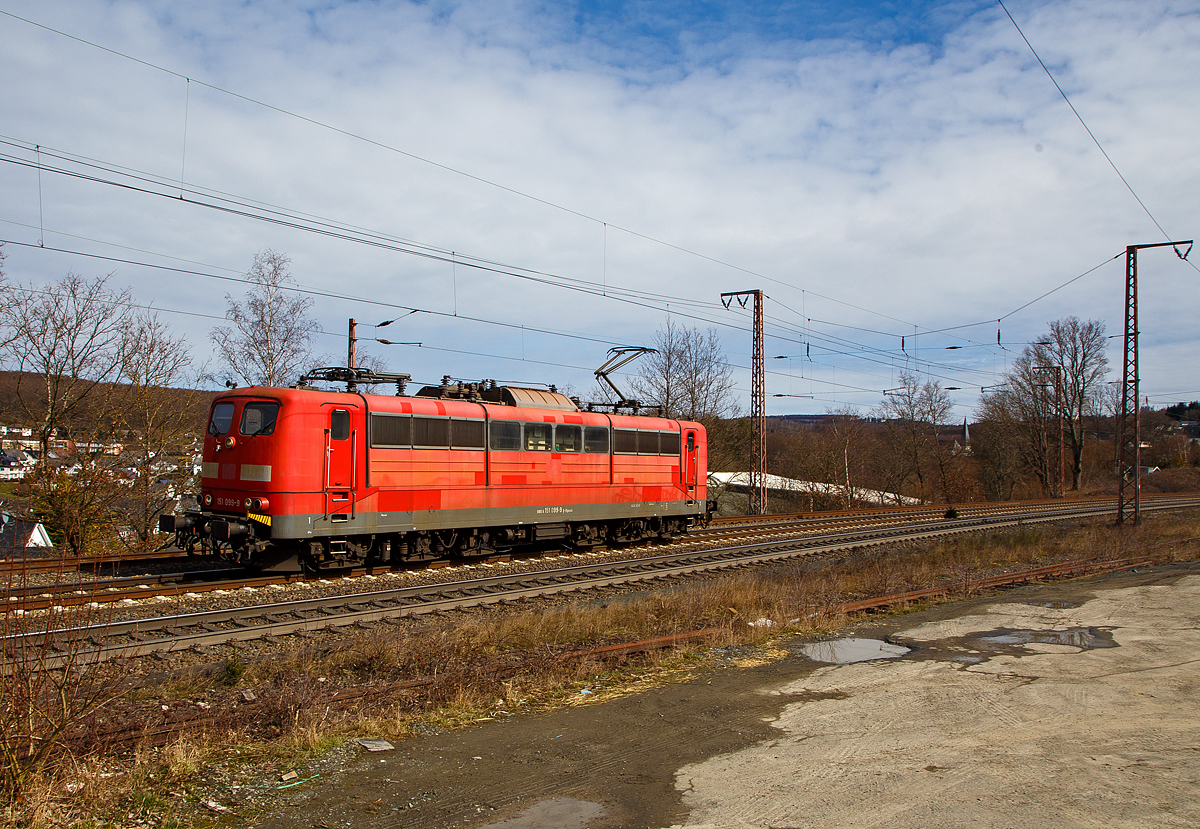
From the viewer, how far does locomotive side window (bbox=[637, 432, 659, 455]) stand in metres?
20.1

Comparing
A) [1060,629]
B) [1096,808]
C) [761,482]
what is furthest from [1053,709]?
[761,482]

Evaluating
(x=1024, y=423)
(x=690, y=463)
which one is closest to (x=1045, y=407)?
(x=1024, y=423)

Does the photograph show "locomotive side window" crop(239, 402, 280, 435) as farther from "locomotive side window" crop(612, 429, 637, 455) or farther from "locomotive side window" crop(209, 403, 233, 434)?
"locomotive side window" crop(612, 429, 637, 455)

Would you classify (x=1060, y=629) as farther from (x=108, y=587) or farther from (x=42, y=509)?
(x=42, y=509)

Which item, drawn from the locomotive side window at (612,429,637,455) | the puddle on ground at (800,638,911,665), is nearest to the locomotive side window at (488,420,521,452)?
the locomotive side window at (612,429,637,455)

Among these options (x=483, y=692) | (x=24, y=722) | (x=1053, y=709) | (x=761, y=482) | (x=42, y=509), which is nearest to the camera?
(x=24, y=722)

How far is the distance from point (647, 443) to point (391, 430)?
26.5 feet

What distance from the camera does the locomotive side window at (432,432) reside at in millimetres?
14742

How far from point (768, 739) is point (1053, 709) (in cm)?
281

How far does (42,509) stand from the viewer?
17781 mm

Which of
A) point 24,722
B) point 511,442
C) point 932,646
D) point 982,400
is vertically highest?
point 982,400

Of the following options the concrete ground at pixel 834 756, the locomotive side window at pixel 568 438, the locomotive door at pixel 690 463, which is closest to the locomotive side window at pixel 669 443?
the locomotive door at pixel 690 463

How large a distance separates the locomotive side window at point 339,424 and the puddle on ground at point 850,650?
8.75 meters

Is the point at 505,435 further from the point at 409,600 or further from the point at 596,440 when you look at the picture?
the point at 409,600
